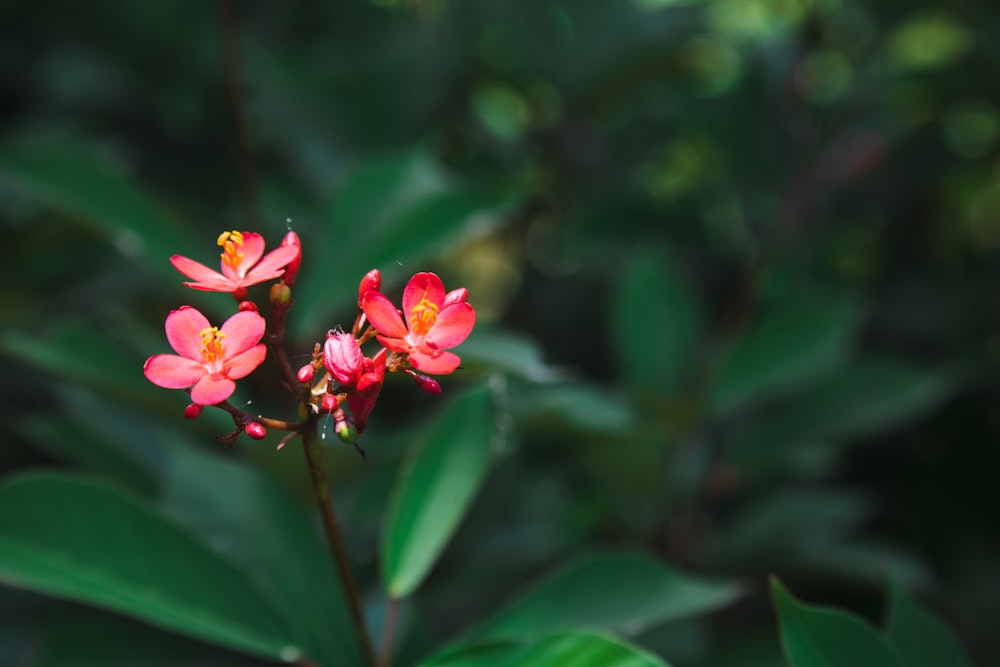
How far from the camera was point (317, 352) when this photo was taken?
0.58 metres

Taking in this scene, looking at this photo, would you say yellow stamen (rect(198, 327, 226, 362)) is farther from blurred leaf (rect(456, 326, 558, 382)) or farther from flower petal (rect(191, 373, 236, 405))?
blurred leaf (rect(456, 326, 558, 382))

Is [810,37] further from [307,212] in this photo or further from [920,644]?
[920,644]

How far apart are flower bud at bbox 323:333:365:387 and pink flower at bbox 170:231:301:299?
0.07 meters

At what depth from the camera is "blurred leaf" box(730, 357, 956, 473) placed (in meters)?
1.30

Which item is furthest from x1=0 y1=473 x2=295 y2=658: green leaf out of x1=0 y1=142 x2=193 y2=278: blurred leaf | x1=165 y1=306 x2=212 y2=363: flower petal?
x1=0 y1=142 x2=193 y2=278: blurred leaf

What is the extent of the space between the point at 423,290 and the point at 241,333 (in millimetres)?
118

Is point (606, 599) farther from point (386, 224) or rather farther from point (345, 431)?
point (386, 224)

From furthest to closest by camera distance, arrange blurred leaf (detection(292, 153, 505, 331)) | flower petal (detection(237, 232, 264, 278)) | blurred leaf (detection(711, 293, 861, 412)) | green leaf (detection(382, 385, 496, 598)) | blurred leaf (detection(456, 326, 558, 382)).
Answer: blurred leaf (detection(711, 293, 861, 412))
blurred leaf (detection(292, 153, 505, 331))
blurred leaf (detection(456, 326, 558, 382))
green leaf (detection(382, 385, 496, 598))
flower petal (detection(237, 232, 264, 278))

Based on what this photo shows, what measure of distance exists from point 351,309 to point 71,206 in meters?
0.36

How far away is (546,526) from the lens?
1.16 m

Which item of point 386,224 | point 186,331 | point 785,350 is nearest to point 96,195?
point 386,224

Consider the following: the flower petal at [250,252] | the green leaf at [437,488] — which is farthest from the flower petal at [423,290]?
the green leaf at [437,488]

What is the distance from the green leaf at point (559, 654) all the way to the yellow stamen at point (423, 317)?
9.2 inches

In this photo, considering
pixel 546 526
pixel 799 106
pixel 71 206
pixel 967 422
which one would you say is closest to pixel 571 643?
pixel 546 526
